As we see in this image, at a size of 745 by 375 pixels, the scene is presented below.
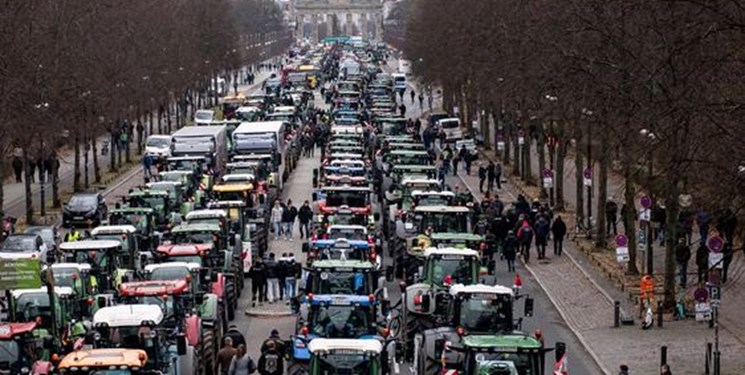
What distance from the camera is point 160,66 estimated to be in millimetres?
103062

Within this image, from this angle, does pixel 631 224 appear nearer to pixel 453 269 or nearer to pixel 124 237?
pixel 453 269

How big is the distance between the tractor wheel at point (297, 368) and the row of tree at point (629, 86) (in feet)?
24.1

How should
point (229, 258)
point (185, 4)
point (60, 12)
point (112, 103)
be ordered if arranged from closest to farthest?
point (229, 258) < point (60, 12) < point (112, 103) < point (185, 4)

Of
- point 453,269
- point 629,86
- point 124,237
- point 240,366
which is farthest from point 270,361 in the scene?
point 629,86

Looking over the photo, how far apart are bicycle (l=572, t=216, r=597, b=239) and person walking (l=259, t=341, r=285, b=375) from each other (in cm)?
3042

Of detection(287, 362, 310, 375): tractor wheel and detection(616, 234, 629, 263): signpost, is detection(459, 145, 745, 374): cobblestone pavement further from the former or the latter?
detection(287, 362, 310, 375): tractor wheel

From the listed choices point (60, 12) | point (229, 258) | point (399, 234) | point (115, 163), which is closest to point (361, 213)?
point (399, 234)

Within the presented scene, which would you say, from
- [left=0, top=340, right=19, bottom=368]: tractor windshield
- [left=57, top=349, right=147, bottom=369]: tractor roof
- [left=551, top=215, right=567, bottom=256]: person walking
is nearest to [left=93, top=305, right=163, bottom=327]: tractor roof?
[left=0, top=340, right=19, bottom=368]: tractor windshield

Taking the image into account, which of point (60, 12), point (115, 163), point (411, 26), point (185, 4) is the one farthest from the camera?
point (411, 26)

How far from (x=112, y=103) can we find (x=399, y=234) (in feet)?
131

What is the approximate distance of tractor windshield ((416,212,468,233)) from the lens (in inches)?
1934

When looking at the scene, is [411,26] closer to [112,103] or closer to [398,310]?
[112,103]

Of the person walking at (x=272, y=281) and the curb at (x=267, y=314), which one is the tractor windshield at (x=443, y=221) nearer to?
the person walking at (x=272, y=281)

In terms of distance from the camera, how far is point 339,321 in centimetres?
3397
